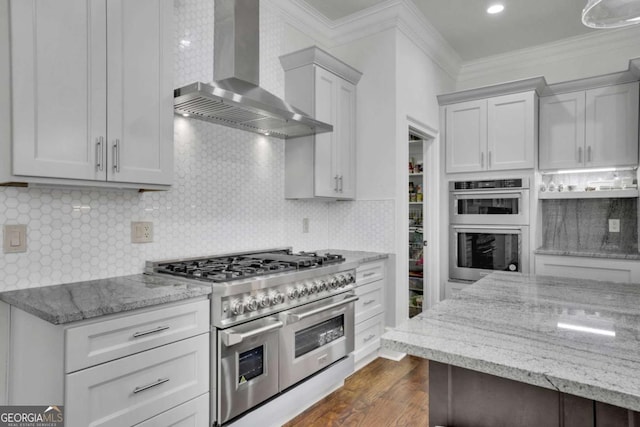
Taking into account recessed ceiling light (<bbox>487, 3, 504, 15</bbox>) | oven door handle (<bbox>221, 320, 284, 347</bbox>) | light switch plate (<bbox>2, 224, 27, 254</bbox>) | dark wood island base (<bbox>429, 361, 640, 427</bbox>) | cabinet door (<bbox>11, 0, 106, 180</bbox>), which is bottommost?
oven door handle (<bbox>221, 320, 284, 347</bbox>)

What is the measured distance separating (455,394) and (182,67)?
2350mm

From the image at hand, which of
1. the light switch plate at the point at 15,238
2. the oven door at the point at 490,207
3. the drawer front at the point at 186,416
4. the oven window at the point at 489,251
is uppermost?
the oven door at the point at 490,207

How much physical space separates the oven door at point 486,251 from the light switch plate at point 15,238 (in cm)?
364

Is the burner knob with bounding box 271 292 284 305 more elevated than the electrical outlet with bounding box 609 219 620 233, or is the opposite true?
the electrical outlet with bounding box 609 219 620 233

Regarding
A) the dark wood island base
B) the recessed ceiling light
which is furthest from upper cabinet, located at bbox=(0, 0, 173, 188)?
the recessed ceiling light

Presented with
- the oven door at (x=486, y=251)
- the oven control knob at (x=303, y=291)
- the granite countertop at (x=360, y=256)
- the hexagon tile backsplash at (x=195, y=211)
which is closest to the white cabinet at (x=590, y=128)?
the oven door at (x=486, y=251)

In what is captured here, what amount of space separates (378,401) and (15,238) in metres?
2.28

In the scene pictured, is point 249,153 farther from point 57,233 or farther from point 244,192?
point 57,233

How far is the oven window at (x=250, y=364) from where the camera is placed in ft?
6.68

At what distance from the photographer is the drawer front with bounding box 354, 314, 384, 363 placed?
3.04m

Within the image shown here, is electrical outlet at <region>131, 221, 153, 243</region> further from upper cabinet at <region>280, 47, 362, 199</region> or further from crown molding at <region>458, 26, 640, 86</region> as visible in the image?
A: crown molding at <region>458, 26, 640, 86</region>

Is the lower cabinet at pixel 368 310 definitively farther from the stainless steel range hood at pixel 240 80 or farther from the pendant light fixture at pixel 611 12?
the pendant light fixture at pixel 611 12

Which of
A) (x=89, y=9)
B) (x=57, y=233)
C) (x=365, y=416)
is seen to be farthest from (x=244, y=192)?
(x=365, y=416)

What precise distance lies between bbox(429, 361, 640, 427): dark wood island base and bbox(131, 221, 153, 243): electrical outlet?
178 centimetres
